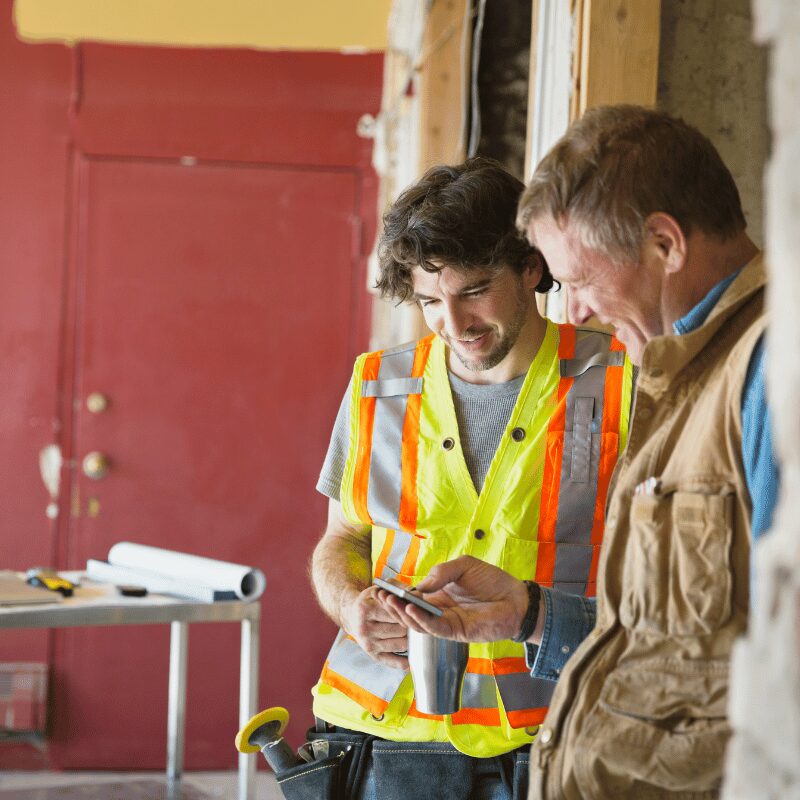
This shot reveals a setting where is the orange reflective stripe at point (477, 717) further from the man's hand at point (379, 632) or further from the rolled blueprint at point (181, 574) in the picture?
the rolled blueprint at point (181, 574)

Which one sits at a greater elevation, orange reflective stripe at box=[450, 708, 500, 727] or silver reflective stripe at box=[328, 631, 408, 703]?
silver reflective stripe at box=[328, 631, 408, 703]

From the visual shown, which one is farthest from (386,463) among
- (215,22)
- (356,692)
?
(215,22)

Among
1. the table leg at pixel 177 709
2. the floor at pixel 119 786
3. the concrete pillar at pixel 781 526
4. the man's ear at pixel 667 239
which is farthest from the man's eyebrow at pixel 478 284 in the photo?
the floor at pixel 119 786

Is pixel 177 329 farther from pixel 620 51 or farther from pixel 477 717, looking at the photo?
pixel 477 717

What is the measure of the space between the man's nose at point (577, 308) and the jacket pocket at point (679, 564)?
0.29m

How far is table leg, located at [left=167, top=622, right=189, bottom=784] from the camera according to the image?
310 centimetres

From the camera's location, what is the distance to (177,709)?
10.2 feet

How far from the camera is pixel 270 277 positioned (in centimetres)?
426

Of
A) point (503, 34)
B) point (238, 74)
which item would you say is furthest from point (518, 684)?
point (238, 74)

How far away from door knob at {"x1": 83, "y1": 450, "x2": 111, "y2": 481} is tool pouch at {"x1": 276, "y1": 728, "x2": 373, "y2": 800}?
2664 mm

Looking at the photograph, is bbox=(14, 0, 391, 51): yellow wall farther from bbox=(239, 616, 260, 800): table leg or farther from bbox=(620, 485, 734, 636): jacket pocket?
bbox=(620, 485, 734, 636): jacket pocket

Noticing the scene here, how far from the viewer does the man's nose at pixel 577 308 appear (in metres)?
1.27

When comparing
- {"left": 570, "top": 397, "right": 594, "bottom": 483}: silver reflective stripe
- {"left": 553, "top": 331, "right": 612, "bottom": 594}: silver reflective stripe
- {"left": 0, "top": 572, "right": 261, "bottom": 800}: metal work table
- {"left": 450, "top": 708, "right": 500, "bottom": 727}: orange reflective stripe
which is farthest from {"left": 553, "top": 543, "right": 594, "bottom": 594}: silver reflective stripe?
{"left": 0, "top": 572, "right": 261, "bottom": 800}: metal work table

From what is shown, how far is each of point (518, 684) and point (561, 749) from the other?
20.6 inches
